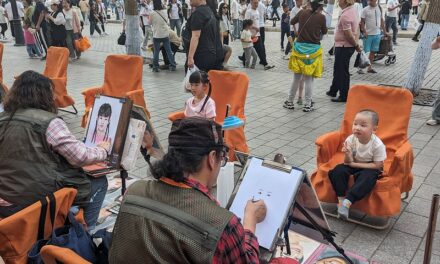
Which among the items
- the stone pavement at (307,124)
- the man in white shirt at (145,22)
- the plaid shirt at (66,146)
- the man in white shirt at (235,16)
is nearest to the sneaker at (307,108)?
the stone pavement at (307,124)

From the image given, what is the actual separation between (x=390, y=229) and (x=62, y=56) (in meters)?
5.41

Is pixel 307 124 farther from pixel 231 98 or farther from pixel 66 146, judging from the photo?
pixel 66 146

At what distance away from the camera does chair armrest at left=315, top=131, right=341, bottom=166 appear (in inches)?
154

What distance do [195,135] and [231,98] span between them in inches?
129

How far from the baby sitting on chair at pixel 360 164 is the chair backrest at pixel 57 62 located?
471 centimetres

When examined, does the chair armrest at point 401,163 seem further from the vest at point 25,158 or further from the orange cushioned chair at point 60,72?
the orange cushioned chair at point 60,72

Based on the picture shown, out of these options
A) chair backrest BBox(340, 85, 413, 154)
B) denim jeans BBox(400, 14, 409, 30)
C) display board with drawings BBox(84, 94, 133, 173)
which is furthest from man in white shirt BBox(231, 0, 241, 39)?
display board with drawings BBox(84, 94, 133, 173)

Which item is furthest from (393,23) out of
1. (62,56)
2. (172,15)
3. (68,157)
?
(68,157)

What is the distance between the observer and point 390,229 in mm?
3553

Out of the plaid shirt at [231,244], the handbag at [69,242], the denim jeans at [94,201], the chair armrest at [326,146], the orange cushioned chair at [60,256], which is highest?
the plaid shirt at [231,244]

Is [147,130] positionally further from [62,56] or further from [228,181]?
[62,56]

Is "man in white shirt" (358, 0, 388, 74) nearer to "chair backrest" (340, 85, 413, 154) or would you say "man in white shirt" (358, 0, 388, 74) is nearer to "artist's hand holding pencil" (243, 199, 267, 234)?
"chair backrest" (340, 85, 413, 154)

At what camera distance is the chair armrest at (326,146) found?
392cm

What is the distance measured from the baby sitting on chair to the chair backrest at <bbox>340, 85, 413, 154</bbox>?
52cm
